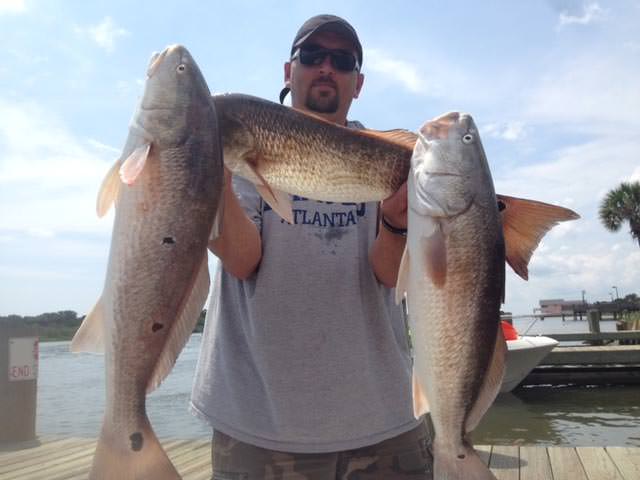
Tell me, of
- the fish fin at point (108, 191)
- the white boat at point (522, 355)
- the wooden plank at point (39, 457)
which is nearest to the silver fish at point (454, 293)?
the fish fin at point (108, 191)

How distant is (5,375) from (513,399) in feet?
43.9

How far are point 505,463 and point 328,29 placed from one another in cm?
567

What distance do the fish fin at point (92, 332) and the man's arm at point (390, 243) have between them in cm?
123

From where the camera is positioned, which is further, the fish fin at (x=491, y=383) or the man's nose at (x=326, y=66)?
the man's nose at (x=326, y=66)

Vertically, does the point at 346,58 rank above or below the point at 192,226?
above

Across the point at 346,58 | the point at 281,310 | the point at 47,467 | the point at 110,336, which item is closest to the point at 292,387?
the point at 281,310

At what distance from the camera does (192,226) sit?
70.6 inches

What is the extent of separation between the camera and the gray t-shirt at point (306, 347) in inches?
107

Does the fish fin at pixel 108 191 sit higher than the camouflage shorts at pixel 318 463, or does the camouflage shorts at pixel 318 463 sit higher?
the fish fin at pixel 108 191

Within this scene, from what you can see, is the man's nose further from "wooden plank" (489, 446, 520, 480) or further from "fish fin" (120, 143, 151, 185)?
"wooden plank" (489, 446, 520, 480)

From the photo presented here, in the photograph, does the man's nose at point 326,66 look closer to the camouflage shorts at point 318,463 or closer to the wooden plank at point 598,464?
the camouflage shorts at point 318,463

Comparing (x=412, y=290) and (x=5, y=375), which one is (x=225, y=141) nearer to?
(x=412, y=290)

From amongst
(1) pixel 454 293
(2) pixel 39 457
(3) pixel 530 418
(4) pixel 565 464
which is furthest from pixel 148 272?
(3) pixel 530 418

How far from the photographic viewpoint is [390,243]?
8.95 feet
